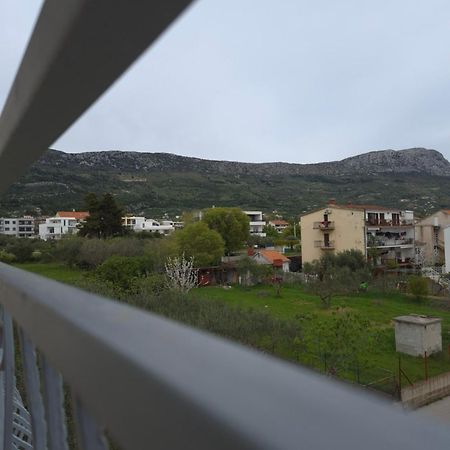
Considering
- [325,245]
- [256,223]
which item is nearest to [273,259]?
[325,245]

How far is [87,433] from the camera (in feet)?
1.32

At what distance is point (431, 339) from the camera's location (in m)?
10.9

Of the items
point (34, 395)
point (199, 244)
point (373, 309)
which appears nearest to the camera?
point (34, 395)

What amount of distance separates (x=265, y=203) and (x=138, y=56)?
46.1 ft

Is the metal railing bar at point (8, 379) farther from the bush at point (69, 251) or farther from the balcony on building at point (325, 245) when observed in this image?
the balcony on building at point (325, 245)

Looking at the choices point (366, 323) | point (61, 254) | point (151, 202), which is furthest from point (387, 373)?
point (61, 254)

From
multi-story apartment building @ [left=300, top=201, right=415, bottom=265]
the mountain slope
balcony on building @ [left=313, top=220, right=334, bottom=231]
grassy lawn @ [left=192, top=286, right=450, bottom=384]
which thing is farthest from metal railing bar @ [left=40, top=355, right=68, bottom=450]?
balcony on building @ [left=313, top=220, right=334, bottom=231]

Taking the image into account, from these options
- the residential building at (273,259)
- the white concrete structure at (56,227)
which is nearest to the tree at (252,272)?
the residential building at (273,259)

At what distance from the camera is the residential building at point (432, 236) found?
17.8 m

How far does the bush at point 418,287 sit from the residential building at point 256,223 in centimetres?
1456

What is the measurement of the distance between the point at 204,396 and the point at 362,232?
1930cm

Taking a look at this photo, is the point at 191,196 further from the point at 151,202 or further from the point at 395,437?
the point at 395,437

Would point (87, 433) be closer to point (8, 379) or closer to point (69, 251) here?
point (8, 379)

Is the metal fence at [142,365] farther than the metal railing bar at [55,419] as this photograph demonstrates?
No
